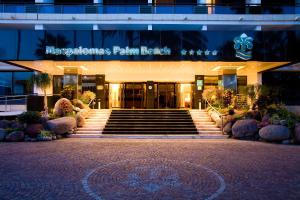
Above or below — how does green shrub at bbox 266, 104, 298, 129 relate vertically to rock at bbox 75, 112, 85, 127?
above

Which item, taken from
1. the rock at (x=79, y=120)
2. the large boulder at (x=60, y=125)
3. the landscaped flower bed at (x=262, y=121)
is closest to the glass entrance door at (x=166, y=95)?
the landscaped flower bed at (x=262, y=121)

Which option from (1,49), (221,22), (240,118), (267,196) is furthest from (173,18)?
(267,196)

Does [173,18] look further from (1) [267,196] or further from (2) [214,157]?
(1) [267,196]

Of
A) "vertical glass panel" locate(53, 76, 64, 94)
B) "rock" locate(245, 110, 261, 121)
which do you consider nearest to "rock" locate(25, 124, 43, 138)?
"rock" locate(245, 110, 261, 121)

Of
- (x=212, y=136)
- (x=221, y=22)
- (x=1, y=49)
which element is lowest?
(x=212, y=136)

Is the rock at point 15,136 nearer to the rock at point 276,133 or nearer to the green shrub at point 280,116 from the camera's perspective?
the rock at point 276,133

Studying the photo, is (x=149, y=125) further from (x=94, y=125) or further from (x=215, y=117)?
(x=215, y=117)

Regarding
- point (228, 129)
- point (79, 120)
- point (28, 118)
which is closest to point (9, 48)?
point (28, 118)

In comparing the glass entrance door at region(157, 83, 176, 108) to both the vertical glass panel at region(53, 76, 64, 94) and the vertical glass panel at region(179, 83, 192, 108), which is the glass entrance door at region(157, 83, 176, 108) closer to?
the vertical glass panel at region(179, 83, 192, 108)

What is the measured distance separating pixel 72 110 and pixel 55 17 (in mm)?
11245

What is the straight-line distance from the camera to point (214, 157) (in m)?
10.3

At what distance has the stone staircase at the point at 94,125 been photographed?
16547mm

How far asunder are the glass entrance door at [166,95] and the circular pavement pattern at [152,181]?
62.3 ft

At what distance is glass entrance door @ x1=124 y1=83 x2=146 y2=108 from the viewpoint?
1109 inches
